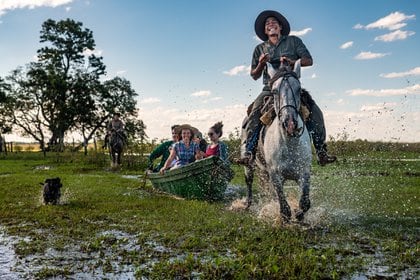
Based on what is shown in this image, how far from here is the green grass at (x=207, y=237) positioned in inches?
215

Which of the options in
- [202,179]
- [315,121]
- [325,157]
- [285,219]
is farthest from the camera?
[202,179]

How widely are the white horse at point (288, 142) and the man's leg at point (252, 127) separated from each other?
50 centimetres

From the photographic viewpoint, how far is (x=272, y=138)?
25.2 feet

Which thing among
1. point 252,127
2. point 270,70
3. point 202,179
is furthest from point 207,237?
point 202,179

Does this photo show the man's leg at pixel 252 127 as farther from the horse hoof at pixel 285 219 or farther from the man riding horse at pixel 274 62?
the horse hoof at pixel 285 219

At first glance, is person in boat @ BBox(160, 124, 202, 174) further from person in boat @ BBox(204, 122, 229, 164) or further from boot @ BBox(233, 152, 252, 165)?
boot @ BBox(233, 152, 252, 165)

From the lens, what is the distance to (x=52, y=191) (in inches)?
450

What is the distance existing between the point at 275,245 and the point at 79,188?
10.3m

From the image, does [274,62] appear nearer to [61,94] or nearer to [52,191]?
[52,191]

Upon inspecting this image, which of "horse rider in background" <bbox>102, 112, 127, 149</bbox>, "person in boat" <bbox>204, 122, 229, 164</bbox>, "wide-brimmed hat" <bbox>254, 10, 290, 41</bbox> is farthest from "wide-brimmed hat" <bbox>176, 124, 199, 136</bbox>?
"horse rider in background" <bbox>102, 112, 127, 149</bbox>

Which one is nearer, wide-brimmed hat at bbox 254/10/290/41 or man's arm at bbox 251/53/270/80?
man's arm at bbox 251/53/270/80

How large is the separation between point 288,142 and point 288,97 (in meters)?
0.79

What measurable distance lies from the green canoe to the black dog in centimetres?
286

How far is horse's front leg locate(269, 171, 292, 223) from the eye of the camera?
7.63 metres
